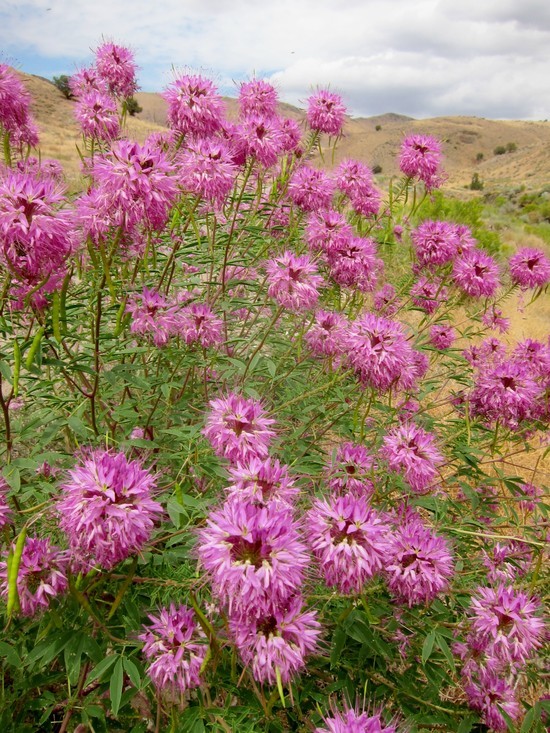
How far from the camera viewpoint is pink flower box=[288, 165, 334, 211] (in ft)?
12.6

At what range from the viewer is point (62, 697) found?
2463mm

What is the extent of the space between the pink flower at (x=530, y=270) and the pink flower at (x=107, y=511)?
12.7 ft

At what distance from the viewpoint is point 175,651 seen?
1.81m

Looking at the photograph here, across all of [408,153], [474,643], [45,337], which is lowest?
[474,643]

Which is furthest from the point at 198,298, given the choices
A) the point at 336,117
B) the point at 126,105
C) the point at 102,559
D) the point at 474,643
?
the point at 474,643

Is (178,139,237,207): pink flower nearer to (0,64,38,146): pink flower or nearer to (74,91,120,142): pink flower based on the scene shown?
(74,91,120,142): pink flower

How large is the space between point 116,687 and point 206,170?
8.17ft

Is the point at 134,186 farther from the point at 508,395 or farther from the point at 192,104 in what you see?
the point at 508,395

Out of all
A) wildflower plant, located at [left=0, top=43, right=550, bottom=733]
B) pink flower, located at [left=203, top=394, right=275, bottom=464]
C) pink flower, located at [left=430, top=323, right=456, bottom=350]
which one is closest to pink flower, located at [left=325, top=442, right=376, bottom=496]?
wildflower plant, located at [left=0, top=43, right=550, bottom=733]

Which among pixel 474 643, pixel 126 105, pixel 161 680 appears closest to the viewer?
pixel 161 680

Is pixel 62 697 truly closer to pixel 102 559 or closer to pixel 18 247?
pixel 102 559

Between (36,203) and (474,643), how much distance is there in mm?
2516

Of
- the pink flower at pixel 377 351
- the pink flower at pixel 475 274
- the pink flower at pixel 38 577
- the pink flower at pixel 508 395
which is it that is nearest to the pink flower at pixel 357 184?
the pink flower at pixel 475 274

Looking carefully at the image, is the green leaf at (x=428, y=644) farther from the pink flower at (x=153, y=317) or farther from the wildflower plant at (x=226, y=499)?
the pink flower at (x=153, y=317)
